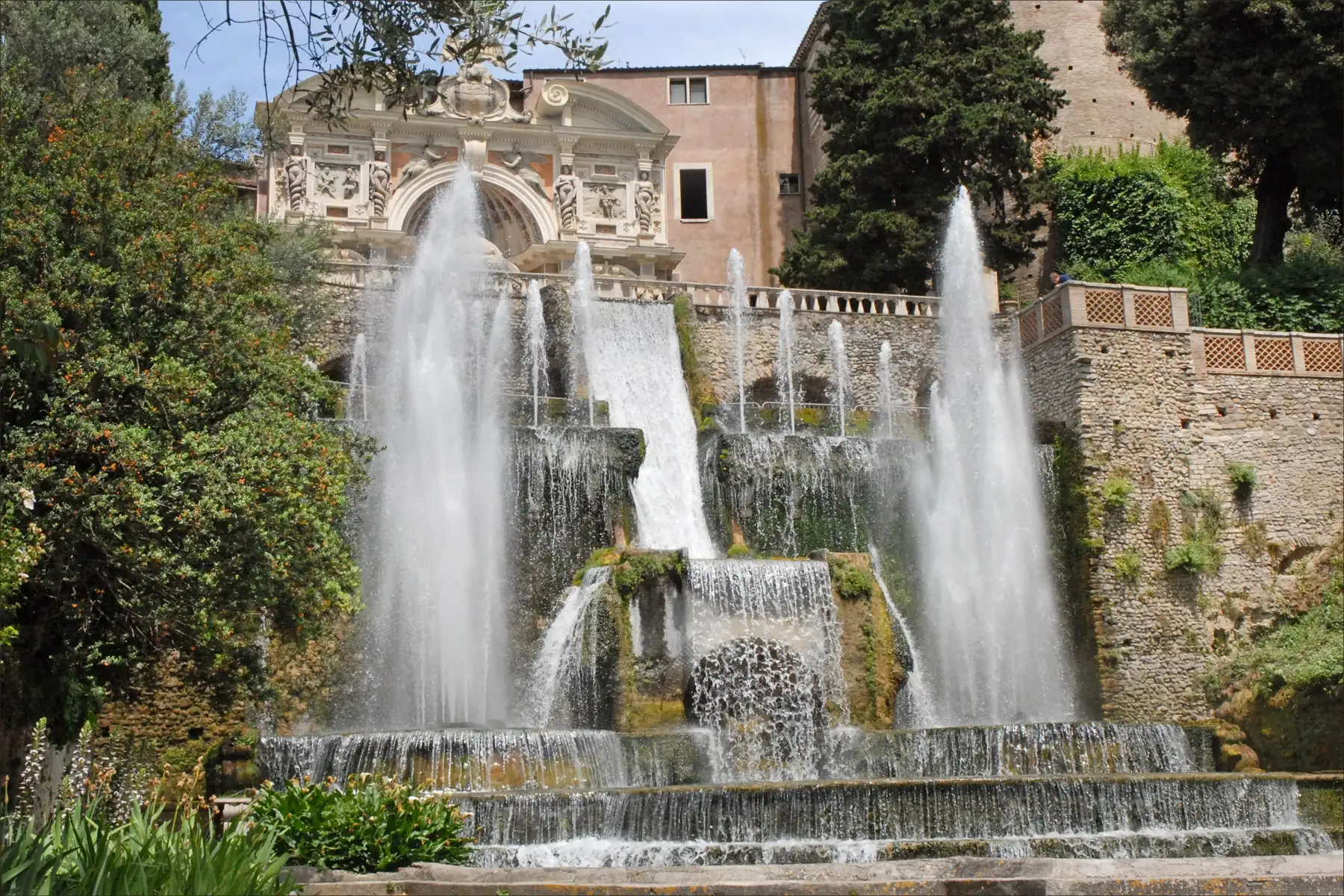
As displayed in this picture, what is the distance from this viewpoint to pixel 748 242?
124 feet

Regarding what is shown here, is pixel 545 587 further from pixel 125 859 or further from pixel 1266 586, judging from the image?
pixel 125 859

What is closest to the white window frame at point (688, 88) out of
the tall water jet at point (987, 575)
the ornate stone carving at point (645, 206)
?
the ornate stone carving at point (645, 206)

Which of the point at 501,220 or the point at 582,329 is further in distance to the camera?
the point at 501,220

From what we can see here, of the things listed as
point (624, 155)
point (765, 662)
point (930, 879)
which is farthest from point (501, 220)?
point (930, 879)

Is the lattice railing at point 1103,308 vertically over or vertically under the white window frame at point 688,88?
under

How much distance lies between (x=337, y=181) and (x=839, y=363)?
12055 mm

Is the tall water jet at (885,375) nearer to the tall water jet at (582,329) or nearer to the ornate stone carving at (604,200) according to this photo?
the tall water jet at (582,329)

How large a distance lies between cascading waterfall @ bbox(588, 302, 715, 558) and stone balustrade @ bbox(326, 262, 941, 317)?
48 cm

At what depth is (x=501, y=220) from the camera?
33875 mm

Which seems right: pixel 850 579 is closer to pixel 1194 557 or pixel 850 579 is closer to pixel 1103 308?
pixel 1194 557

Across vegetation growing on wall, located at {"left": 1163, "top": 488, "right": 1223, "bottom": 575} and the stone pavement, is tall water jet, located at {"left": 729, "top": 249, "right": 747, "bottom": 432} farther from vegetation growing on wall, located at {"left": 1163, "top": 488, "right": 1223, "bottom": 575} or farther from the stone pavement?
the stone pavement

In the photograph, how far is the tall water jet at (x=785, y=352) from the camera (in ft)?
86.8

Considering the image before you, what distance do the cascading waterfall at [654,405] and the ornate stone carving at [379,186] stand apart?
26.2 ft

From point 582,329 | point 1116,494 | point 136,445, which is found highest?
point 582,329
